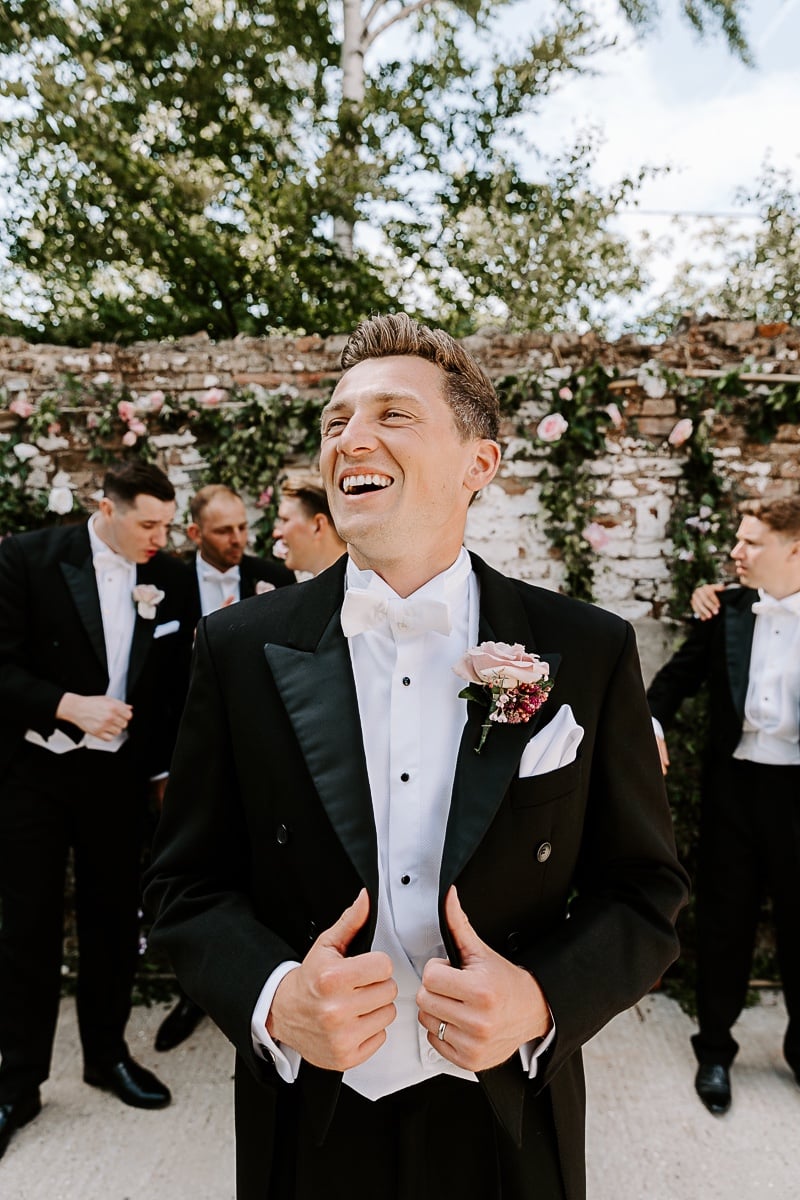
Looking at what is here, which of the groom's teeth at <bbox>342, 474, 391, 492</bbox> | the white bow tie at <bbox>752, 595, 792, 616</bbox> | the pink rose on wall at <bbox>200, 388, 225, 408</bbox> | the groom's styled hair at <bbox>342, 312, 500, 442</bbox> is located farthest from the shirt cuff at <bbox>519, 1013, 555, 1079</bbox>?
the pink rose on wall at <bbox>200, 388, 225, 408</bbox>

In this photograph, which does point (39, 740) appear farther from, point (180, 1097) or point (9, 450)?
point (9, 450)

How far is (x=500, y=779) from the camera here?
138cm

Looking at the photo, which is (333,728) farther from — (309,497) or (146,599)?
(309,497)

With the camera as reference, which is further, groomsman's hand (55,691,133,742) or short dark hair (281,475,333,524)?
short dark hair (281,475,333,524)

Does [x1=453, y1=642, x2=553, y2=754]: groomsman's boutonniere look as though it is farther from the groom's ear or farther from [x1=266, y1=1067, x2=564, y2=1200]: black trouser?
[x1=266, y1=1067, x2=564, y2=1200]: black trouser

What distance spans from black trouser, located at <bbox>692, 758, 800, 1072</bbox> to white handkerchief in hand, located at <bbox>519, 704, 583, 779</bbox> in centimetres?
265

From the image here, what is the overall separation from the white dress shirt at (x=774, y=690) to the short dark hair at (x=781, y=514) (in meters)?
0.32

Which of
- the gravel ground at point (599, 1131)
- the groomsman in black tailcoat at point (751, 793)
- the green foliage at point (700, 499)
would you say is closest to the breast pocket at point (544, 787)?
the groomsman in black tailcoat at point (751, 793)

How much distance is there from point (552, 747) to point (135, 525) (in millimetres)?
2605

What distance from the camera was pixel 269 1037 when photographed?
4.32ft

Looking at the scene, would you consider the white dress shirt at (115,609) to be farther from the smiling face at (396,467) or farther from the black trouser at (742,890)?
the black trouser at (742,890)

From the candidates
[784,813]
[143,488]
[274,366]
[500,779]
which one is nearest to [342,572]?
[500,779]

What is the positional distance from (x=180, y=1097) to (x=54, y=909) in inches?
41.0

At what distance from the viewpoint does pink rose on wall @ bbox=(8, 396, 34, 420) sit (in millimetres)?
4871
